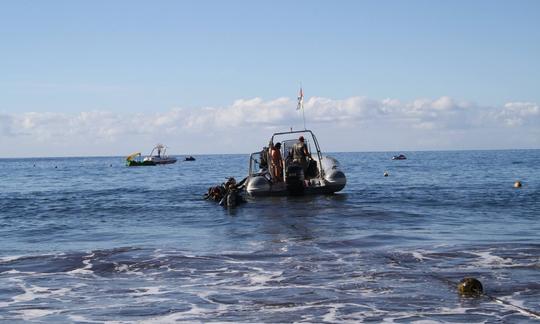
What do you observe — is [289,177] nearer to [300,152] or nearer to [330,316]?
[300,152]

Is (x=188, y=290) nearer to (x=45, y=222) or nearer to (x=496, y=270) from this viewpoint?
(x=496, y=270)

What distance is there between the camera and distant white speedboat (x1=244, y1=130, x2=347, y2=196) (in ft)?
86.9

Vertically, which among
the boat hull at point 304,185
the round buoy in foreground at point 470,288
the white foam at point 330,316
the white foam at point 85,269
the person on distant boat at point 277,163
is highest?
the person on distant boat at point 277,163

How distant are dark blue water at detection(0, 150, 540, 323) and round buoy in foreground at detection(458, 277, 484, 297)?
223 millimetres

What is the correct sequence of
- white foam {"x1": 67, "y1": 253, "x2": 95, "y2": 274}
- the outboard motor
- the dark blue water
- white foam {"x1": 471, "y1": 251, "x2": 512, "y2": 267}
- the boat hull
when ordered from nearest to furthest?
1. the dark blue water
2. white foam {"x1": 471, "y1": 251, "x2": 512, "y2": 267}
3. white foam {"x1": 67, "y1": 253, "x2": 95, "y2": 274}
4. the outboard motor
5. the boat hull

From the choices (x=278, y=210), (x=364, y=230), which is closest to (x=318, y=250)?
(x=364, y=230)

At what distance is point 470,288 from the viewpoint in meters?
9.93

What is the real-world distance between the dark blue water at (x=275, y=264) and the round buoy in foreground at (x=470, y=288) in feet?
0.73

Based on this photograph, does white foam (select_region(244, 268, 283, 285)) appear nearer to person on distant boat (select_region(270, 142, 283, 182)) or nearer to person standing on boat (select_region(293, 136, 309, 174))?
person on distant boat (select_region(270, 142, 283, 182))

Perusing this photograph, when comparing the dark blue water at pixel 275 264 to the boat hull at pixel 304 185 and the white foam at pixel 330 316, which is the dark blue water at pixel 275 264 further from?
the boat hull at pixel 304 185

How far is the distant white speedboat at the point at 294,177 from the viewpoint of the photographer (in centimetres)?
2650

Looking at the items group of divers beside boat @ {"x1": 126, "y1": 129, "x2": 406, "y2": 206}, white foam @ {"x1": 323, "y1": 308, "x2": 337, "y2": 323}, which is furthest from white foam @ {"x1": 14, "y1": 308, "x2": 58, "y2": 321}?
group of divers beside boat @ {"x1": 126, "y1": 129, "x2": 406, "y2": 206}

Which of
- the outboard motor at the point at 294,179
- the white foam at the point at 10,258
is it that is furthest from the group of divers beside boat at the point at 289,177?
the white foam at the point at 10,258

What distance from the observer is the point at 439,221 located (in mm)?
20641
